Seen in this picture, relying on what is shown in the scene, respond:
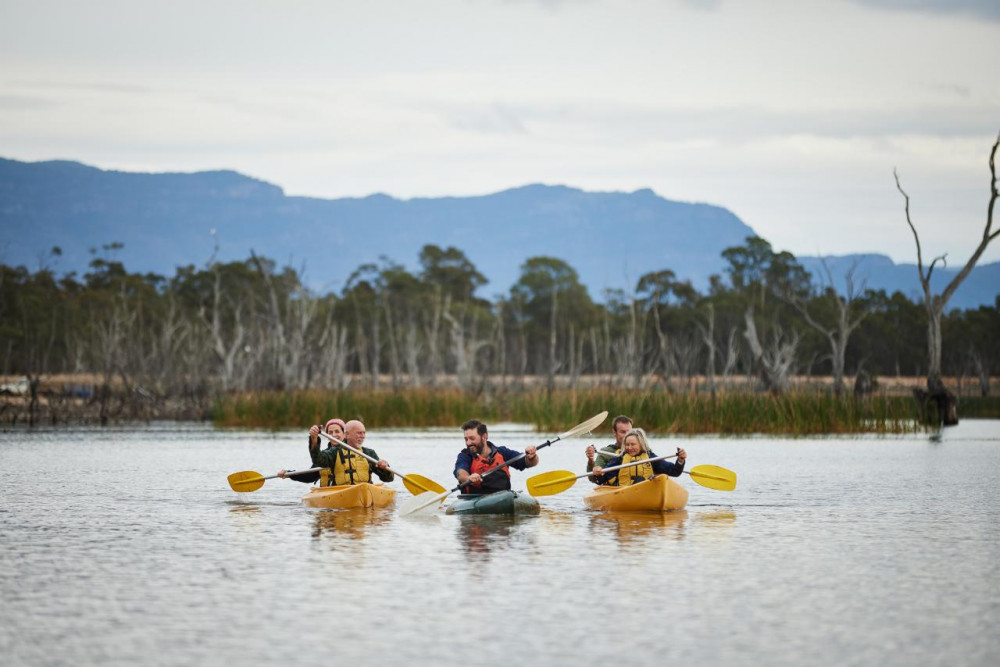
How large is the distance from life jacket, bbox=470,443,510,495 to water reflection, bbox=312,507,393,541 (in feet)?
3.19

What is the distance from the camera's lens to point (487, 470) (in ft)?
45.2

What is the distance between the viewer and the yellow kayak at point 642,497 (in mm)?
13578

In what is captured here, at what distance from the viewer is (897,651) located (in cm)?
695

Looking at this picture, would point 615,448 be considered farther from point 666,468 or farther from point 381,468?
point 381,468

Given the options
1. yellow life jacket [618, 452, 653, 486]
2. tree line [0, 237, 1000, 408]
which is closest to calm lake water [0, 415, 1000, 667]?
yellow life jacket [618, 452, 653, 486]

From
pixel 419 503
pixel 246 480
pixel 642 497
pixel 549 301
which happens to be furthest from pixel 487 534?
pixel 549 301

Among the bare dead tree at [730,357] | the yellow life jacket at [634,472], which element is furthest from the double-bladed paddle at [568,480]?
the bare dead tree at [730,357]

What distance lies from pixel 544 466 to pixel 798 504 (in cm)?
808

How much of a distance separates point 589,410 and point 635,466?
13774 millimetres

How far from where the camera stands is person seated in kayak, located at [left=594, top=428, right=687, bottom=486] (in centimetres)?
1394

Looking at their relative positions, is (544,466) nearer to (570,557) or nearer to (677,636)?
(570,557)

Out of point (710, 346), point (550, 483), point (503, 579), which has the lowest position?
point (503, 579)

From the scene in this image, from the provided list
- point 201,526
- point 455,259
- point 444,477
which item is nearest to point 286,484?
point 444,477

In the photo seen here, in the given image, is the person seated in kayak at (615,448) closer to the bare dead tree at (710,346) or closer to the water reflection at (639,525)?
the water reflection at (639,525)
